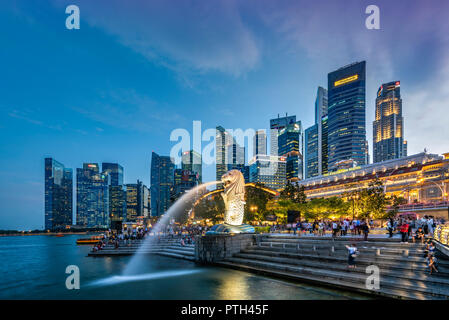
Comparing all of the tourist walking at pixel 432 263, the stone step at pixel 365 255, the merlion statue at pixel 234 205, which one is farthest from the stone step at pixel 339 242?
A: the tourist walking at pixel 432 263

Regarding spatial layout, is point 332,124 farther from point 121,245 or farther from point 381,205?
point 121,245

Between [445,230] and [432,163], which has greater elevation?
[432,163]

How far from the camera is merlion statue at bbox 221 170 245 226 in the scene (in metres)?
24.7

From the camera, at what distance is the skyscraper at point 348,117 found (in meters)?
177

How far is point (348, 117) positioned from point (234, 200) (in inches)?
7091

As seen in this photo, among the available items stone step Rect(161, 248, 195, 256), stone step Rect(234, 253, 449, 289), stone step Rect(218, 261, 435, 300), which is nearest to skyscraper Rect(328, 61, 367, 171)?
stone step Rect(161, 248, 195, 256)

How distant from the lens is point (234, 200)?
81.3 ft

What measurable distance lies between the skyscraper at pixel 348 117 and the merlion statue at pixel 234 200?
15877 cm

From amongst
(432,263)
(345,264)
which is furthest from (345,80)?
(432,263)

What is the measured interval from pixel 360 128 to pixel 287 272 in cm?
18594

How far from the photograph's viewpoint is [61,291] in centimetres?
1416

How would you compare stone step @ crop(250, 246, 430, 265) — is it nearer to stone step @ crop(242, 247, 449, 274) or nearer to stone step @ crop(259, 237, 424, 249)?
stone step @ crop(242, 247, 449, 274)

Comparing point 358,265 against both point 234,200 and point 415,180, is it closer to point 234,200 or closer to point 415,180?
point 234,200
